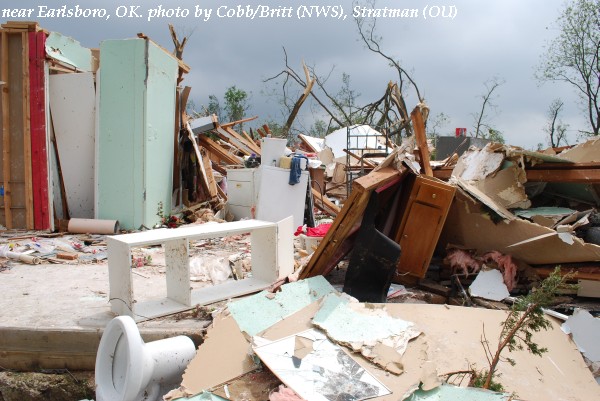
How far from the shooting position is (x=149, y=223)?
7.49 metres

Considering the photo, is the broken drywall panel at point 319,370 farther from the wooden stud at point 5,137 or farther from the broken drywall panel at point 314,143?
the broken drywall panel at point 314,143

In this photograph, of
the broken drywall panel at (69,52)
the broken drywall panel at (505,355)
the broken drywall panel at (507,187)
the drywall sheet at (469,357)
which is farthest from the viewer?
the broken drywall panel at (69,52)

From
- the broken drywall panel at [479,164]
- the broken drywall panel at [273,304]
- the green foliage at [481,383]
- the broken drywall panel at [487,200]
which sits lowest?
the green foliage at [481,383]

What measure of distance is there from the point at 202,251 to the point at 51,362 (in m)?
2.91

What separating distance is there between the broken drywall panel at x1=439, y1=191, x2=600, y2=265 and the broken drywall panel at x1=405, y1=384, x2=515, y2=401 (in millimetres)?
1939

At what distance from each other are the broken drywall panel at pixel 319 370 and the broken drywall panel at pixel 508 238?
Result: 7.06ft

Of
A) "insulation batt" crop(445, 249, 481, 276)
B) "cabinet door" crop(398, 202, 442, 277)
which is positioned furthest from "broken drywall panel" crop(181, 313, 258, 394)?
"insulation batt" crop(445, 249, 481, 276)

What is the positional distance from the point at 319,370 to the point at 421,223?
204 cm

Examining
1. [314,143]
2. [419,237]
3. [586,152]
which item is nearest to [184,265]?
[419,237]

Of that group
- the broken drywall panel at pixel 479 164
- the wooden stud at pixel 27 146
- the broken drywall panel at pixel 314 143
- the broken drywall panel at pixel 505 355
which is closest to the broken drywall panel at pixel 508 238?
the broken drywall panel at pixel 479 164

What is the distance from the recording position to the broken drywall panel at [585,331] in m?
3.12

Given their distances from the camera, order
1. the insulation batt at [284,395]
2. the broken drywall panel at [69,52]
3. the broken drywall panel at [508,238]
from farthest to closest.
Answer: the broken drywall panel at [69,52] → the broken drywall panel at [508,238] → the insulation batt at [284,395]

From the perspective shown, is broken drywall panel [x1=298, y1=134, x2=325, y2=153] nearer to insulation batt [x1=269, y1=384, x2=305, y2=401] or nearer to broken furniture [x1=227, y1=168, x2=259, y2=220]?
broken furniture [x1=227, y1=168, x2=259, y2=220]

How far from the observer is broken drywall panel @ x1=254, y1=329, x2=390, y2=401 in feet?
7.61
